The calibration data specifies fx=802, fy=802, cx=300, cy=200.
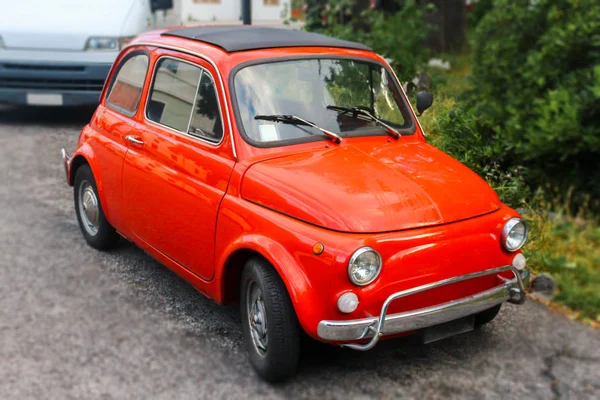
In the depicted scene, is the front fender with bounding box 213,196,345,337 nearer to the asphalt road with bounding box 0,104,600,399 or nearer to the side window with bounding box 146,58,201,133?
the asphalt road with bounding box 0,104,600,399

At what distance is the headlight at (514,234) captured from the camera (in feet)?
14.5

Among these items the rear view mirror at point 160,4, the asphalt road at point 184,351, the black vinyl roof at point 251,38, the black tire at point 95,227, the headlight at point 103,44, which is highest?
the black vinyl roof at point 251,38

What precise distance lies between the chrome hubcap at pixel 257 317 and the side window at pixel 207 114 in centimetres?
98

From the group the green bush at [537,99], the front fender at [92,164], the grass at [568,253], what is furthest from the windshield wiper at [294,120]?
the green bush at [537,99]

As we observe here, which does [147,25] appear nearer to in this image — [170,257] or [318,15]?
[318,15]

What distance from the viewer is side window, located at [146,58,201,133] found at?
5.23 m

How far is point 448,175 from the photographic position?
464 centimetres

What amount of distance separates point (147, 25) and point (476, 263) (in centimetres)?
850

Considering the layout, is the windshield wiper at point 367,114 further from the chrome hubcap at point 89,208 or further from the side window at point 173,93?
the chrome hubcap at point 89,208

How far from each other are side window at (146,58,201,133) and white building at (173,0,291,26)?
63.0 ft

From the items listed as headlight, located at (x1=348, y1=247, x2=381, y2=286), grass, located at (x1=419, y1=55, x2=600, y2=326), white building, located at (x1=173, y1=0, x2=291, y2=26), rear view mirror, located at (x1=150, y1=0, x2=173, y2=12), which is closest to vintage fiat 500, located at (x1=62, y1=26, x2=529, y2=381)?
headlight, located at (x1=348, y1=247, x2=381, y2=286)

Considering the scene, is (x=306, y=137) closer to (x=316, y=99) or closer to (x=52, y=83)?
(x=316, y=99)

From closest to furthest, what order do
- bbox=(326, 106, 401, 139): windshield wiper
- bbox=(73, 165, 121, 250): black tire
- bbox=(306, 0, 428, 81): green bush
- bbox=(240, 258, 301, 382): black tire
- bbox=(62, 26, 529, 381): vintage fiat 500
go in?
bbox=(62, 26, 529, 381): vintage fiat 500, bbox=(240, 258, 301, 382): black tire, bbox=(326, 106, 401, 139): windshield wiper, bbox=(73, 165, 121, 250): black tire, bbox=(306, 0, 428, 81): green bush

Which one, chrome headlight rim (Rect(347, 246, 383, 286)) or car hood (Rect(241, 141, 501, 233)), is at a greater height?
car hood (Rect(241, 141, 501, 233))
